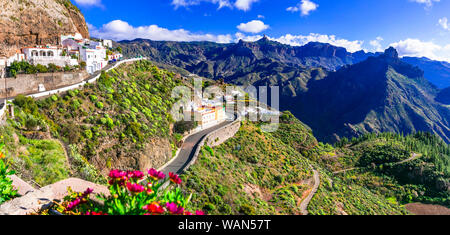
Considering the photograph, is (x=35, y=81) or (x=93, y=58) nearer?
(x=35, y=81)

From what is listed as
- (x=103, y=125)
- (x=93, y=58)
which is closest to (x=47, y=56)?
(x=93, y=58)

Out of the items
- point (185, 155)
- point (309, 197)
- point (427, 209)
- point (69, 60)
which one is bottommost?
point (427, 209)

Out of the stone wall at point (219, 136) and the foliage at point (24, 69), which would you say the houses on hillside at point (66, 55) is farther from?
the stone wall at point (219, 136)

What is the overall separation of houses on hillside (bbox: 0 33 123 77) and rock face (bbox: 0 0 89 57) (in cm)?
97

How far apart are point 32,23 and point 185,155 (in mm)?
24081

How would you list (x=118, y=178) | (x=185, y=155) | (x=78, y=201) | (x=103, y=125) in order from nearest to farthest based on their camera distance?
1. (x=118, y=178)
2. (x=78, y=201)
3. (x=103, y=125)
4. (x=185, y=155)

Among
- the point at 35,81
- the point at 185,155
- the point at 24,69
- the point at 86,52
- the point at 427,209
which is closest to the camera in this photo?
the point at 35,81

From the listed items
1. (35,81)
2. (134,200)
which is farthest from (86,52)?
(134,200)

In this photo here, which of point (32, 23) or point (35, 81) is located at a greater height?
point (32, 23)

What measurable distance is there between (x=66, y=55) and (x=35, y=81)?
810 centimetres

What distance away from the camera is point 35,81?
23266 mm

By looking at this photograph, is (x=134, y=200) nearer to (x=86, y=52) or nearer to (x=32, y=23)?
(x=32, y=23)

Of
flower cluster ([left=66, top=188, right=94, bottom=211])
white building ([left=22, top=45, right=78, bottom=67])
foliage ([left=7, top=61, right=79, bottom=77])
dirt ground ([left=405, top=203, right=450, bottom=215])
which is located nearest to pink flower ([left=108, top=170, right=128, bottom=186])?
flower cluster ([left=66, top=188, right=94, bottom=211])

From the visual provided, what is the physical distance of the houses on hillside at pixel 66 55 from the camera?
86.5 ft
